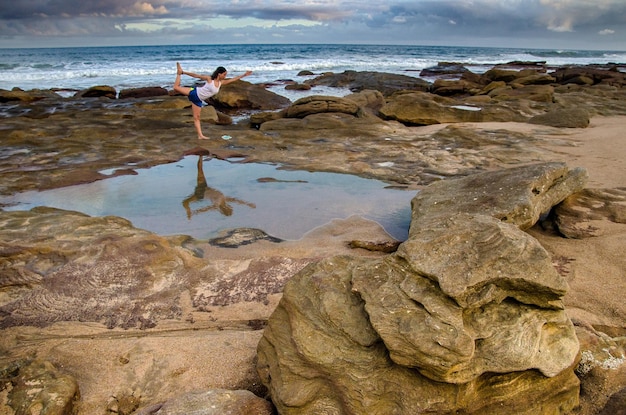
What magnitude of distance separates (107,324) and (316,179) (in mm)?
4137

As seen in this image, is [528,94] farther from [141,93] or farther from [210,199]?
[141,93]

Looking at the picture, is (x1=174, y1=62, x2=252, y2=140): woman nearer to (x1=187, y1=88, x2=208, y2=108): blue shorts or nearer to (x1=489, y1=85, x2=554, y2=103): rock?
(x1=187, y1=88, x2=208, y2=108): blue shorts

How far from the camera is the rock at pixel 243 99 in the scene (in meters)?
15.6

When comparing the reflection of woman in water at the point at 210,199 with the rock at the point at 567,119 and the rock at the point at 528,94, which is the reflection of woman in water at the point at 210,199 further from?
the rock at the point at 528,94

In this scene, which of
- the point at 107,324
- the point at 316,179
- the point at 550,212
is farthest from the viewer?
the point at 316,179

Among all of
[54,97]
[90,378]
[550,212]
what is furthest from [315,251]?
[54,97]

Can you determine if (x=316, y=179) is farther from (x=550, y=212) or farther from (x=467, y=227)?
(x=467, y=227)

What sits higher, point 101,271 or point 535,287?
point 535,287

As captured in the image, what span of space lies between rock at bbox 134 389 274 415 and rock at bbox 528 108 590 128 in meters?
10.6

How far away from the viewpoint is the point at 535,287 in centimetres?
237

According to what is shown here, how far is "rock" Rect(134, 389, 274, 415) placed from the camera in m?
2.32

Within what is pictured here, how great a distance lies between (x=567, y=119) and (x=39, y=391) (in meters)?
11.5

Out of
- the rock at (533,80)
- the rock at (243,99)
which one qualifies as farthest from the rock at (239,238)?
the rock at (533,80)

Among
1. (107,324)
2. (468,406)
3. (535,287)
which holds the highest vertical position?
(535,287)
